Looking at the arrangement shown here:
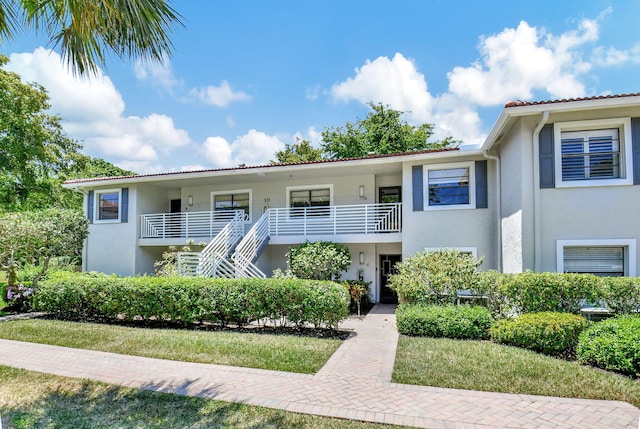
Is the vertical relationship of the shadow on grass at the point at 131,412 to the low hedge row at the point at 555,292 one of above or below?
below

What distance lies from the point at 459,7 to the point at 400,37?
393 cm

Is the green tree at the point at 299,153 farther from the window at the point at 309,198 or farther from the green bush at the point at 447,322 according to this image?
the green bush at the point at 447,322

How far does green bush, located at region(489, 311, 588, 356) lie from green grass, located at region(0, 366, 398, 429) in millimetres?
4686

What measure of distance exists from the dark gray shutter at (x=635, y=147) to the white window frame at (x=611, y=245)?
1.48 meters

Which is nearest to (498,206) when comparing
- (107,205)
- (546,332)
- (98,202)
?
(546,332)

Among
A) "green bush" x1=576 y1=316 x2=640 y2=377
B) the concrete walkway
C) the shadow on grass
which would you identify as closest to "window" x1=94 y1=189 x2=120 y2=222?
the concrete walkway

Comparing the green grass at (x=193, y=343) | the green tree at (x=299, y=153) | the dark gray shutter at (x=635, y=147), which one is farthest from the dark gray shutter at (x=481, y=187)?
the green tree at (x=299, y=153)

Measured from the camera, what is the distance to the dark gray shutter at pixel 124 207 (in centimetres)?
1694

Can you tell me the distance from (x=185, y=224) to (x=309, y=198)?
5994 millimetres

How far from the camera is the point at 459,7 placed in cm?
1188

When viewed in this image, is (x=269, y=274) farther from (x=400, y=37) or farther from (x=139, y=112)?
(x=400, y=37)

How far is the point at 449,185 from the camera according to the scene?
12.6 m

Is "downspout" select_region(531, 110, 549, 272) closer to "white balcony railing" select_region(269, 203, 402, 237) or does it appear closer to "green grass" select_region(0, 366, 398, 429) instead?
"white balcony railing" select_region(269, 203, 402, 237)

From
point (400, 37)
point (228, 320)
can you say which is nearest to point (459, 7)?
point (400, 37)
